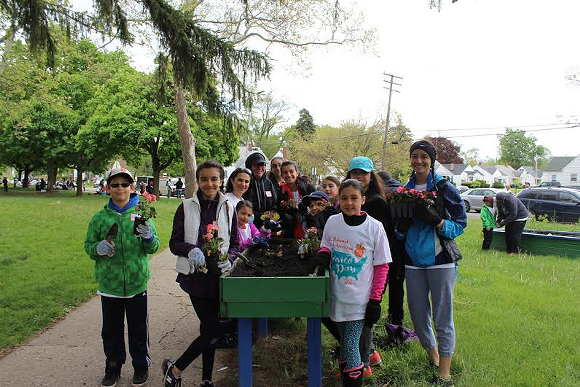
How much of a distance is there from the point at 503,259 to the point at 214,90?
6959 mm

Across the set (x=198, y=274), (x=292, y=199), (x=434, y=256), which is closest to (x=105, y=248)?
(x=198, y=274)

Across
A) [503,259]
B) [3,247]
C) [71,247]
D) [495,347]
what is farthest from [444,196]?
[3,247]

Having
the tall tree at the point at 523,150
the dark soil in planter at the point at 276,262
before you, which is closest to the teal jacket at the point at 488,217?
the dark soil in planter at the point at 276,262

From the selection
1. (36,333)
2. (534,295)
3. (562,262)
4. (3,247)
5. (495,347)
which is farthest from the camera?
(3,247)

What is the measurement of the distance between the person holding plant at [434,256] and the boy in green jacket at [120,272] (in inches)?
85.7

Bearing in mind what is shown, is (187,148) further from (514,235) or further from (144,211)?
(144,211)

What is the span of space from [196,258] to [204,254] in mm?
118

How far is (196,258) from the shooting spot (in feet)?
10.4

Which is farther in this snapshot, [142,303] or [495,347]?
[495,347]

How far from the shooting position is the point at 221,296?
9.46ft

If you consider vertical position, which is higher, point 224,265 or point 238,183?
point 238,183

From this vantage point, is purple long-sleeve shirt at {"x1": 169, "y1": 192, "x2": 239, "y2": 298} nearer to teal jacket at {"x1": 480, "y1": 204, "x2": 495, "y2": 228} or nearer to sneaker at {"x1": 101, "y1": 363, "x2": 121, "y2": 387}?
sneaker at {"x1": 101, "y1": 363, "x2": 121, "y2": 387}

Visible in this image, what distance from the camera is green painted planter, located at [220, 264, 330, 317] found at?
113 inches

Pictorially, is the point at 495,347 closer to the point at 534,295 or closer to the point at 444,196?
the point at 444,196
